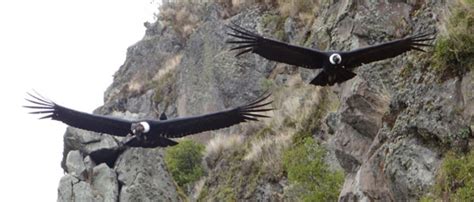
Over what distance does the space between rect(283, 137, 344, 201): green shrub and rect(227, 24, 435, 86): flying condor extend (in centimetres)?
178

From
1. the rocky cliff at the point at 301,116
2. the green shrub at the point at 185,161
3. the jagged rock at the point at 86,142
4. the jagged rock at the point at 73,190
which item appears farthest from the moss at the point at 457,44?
the green shrub at the point at 185,161

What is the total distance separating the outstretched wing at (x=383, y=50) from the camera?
11.4 meters

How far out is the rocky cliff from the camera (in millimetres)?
10469

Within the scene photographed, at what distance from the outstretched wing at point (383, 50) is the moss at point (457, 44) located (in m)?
0.60

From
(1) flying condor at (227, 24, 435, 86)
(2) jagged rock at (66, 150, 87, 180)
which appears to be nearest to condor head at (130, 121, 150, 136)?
(2) jagged rock at (66, 150, 87, 180)

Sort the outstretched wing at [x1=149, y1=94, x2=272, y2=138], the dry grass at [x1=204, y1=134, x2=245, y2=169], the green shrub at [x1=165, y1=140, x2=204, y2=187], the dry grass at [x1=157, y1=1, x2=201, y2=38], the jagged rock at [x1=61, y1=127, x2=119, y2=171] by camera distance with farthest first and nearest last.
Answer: the dry grass at [x1=157, y1=1, x2=201, y2=38] < the green shrub at [x1=165, y1=140, x2=204, y2=187] < the dry grass at [x1=204, y1=134, x2=245, y2=169] < the jagged rock at [x1=61, y1=127, x2=119, y2=171] < the outstretched wing at [x1=149, y1=94, x2=272, y2=138]

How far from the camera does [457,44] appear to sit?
34.1ft

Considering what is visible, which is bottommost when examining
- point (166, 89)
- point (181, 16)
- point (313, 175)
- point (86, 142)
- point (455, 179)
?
point (455, 179)

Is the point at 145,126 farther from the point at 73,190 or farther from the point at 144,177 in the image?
the point at 73,190

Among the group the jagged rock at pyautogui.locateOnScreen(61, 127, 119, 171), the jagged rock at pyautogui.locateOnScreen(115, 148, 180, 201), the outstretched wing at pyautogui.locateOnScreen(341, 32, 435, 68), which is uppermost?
the jagged rock at pyautogui.locateOnScreen(61, 127, 119, 171)

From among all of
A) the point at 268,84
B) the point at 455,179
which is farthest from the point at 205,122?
the point at 268,84

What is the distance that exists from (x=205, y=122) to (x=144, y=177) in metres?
1.37

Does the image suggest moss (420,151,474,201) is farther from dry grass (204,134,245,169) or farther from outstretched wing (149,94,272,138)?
dry grass (204,134,245,169)

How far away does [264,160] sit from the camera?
606 inches
